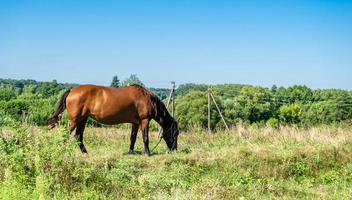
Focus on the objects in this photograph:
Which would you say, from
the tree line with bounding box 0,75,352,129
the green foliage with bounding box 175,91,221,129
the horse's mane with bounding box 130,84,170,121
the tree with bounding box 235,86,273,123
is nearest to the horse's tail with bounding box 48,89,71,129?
the horse's mane with bounding box 130,84,170,121

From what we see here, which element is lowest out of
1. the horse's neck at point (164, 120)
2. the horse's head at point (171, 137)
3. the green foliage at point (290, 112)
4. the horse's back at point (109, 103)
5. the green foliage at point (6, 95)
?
the green foliage at point (290, 112)

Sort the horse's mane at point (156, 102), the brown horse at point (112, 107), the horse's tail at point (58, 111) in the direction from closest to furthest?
the horse's tail at point (58, 111), the brown horse at point (112, 107), the horse's mane at point (156, 102)

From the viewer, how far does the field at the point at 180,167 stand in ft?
25.2

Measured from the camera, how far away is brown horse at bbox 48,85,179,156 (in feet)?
42.0

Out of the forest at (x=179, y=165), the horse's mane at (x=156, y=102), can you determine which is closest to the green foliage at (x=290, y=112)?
the forest at (x=179, y=165)

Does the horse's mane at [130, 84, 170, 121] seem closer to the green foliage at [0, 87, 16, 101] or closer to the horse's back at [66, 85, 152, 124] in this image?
the horse's back at [66, 85, 152, 124]

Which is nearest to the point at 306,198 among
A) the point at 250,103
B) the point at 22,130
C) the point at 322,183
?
the point at 322,183

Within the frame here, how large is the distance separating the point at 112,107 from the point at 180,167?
3361 mm

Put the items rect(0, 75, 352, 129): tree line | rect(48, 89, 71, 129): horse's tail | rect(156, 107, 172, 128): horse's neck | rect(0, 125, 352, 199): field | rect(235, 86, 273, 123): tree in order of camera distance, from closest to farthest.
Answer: rect(0, 125, 352, 199): field < rect(48, 89, 71, 129): horse's tail < rect(156, 107, 172, 128): horse's neck < rect(0, 75, 352, 129): tree line < rect(235, 86, 273, 123): tree

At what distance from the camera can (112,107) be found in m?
13.2

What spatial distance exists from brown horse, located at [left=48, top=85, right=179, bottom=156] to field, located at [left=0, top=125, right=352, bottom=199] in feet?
2.94

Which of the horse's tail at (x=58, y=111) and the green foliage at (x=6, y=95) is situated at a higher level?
the horse's tail at (x=58, y=111)

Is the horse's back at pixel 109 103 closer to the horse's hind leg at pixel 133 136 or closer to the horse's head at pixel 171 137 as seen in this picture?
the horse's hind leg at pixel 133 136

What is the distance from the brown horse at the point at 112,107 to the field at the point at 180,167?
2.94 ft
